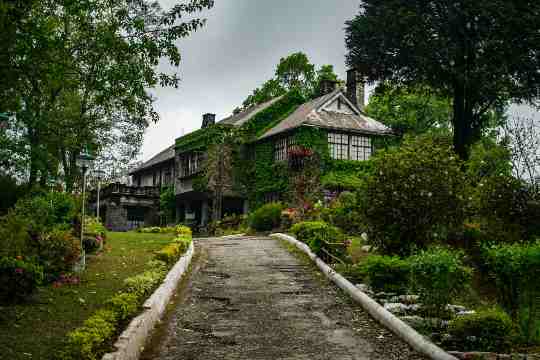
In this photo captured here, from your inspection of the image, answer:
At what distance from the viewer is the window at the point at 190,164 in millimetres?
44438

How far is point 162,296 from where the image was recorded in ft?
41.3

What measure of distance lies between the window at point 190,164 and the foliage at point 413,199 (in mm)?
26777

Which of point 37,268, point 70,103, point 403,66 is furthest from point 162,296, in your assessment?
point 70,103

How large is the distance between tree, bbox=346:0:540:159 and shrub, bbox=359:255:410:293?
45.1 ft

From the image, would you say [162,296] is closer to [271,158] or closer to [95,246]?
[95,246]

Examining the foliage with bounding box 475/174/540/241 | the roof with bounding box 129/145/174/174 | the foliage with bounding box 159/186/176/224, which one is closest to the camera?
the foliage with bounding box 475/174/540/241

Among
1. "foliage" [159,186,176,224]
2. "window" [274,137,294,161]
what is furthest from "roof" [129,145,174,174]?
"window" [274,137,294,161]

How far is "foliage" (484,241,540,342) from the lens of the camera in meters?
9.54

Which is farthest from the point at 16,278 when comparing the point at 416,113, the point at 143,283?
the point at 416,113

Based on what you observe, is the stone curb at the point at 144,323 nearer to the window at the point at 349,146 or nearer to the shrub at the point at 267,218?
the shrub at the point at 267,218

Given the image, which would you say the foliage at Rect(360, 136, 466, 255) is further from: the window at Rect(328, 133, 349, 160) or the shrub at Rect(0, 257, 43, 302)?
the window at Rect(328, 133, 349, 160)

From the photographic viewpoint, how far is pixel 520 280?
985 cm

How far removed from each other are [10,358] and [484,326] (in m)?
6.17

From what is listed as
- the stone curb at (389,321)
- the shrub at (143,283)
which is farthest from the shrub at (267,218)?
the shrub at (143,283)
